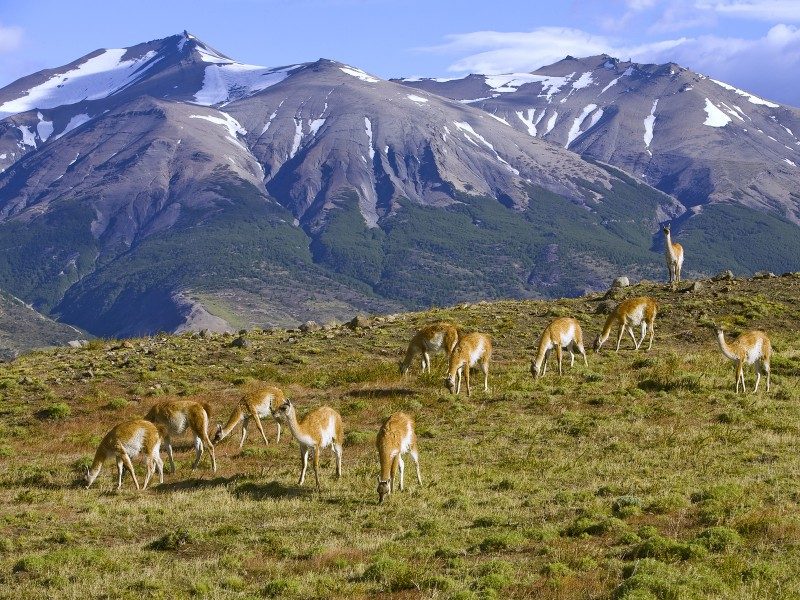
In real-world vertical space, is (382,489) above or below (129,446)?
below

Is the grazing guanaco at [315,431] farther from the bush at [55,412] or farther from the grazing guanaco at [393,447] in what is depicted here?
the bush at [55,412]

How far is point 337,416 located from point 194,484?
12.3 ft

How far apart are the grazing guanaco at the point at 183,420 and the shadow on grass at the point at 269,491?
2.76 meters

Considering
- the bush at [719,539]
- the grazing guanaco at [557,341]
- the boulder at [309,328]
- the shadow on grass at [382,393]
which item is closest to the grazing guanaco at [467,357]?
the shadow on grass at [382,393]

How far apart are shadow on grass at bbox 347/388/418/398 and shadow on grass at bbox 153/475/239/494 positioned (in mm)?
8480

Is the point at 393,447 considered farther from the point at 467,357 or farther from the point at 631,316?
the point at 631,316

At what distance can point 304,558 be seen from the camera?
16.0 metres

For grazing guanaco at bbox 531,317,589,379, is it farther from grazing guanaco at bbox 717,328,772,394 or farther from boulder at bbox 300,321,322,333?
boulder at bbox 300,321,322,333

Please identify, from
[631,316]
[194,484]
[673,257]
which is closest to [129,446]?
[194,484]

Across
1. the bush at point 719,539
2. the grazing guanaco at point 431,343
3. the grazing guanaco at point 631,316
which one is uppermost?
the grazing guanaco at point 631,316

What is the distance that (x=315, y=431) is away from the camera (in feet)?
70.4

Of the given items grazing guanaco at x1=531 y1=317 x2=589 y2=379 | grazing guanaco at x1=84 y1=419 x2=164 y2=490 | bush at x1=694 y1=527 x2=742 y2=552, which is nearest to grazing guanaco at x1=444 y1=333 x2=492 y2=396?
grazing guanaco at x1=531 y1=317 x2=589 y2=379

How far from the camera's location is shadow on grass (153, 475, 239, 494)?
859 inches

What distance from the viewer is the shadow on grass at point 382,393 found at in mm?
30344
